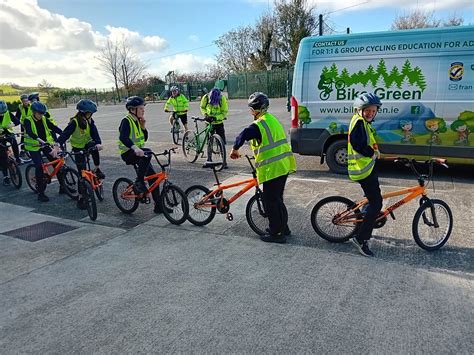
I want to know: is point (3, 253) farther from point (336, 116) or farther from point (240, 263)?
point (336, 116)

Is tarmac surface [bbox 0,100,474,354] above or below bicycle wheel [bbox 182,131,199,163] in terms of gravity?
below

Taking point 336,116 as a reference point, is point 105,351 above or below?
Result: below

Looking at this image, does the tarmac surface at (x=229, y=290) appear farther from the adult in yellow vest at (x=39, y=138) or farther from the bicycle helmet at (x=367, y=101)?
the bicycle helmet at (x=367, y=101)

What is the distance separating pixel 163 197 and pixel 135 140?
0.96 metres

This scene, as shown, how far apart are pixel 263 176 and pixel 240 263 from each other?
107 centimetres

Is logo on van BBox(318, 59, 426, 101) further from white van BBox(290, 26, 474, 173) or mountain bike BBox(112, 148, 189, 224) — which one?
mountain bike BBox(112, 148, 189, 224)

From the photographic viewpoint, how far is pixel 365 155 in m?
3.96

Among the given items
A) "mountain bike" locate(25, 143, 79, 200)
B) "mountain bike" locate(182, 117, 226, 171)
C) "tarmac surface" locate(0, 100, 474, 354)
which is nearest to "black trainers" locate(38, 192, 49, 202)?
"mountain bike" locate(25, 143, 79, 200)

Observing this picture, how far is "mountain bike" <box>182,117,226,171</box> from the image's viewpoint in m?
8.41

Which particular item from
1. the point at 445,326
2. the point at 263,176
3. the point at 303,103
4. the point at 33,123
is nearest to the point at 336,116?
the point at 303,103

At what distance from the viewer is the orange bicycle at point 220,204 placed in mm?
4773

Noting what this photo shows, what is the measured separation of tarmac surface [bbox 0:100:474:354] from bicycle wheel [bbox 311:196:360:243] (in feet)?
0.47

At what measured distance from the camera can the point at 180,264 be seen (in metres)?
4.12

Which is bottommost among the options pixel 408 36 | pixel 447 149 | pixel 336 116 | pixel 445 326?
pixel 445 326
